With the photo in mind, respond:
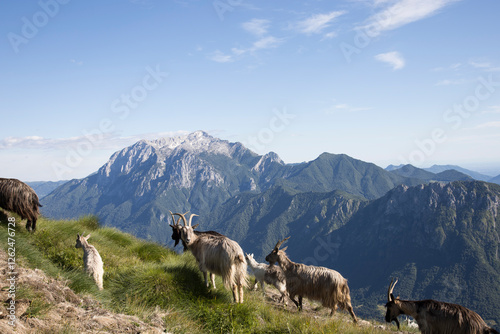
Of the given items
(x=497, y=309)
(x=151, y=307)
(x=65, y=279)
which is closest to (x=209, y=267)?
(x=151, y=307)

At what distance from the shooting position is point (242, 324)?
876 cm

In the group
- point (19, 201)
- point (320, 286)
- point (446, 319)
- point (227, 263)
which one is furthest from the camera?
point (320, 286)

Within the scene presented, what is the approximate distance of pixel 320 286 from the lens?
12.5 m

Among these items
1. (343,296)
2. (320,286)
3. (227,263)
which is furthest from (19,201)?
(343,296)

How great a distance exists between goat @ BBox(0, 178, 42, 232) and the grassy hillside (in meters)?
0.45

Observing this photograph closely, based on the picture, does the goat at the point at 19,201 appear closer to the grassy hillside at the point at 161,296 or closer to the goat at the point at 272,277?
the grassy hillside at the point at 161,296

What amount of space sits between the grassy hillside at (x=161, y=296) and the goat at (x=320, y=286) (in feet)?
6.57

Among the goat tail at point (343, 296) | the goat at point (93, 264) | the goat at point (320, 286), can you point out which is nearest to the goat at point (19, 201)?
the goat at point (93, 264)

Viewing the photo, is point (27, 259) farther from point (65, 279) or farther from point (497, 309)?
point (497, 309)

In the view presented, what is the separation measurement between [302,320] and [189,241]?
16.1ft

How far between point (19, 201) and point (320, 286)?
1187 centimetres

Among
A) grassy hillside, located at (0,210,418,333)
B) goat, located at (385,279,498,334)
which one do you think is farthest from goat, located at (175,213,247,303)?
goat, located at (385,279,498,334)

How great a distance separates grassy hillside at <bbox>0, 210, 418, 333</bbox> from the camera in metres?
8.33

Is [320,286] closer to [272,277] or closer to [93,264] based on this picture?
[272,277]
